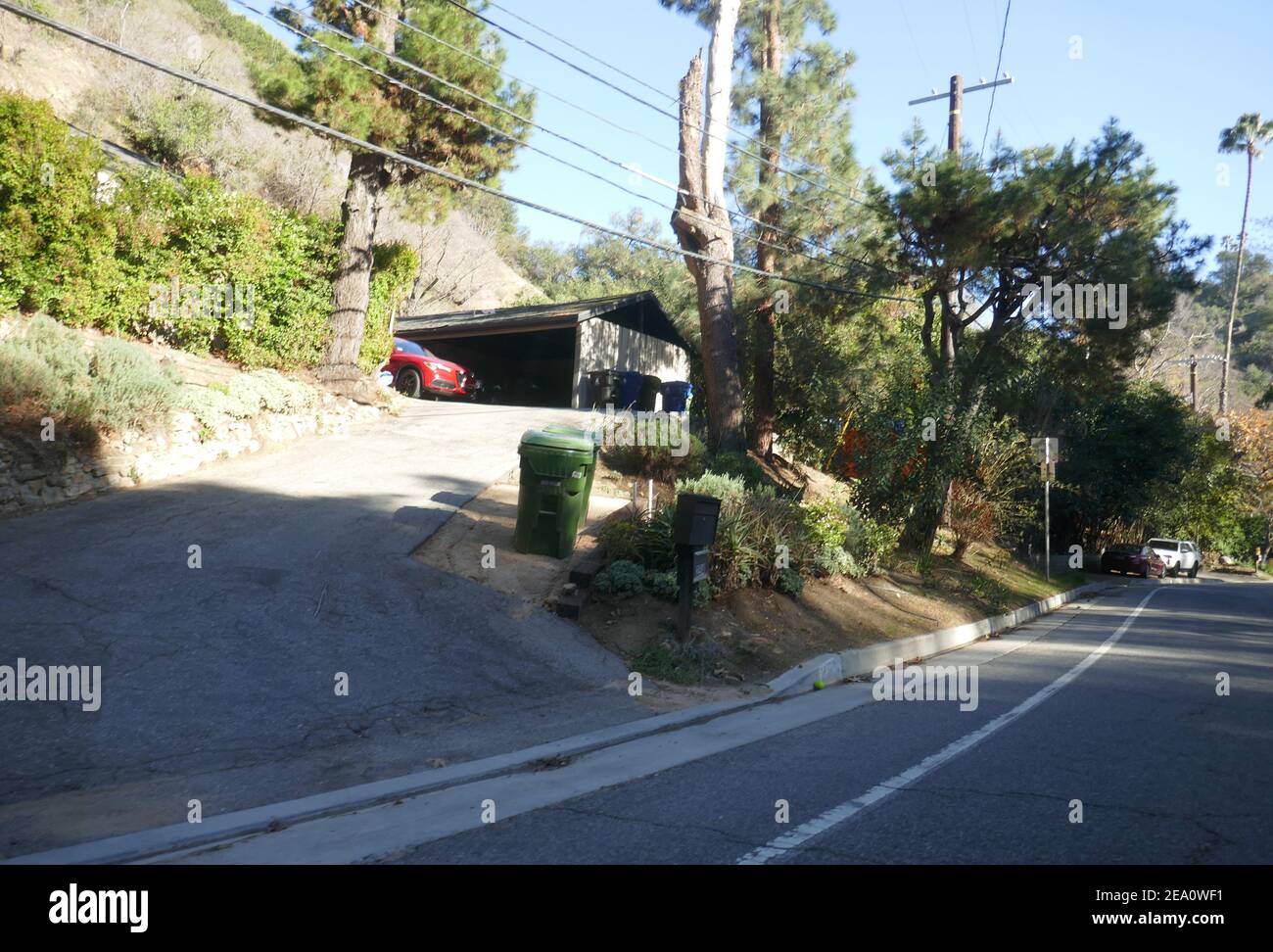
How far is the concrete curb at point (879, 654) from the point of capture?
9.51m

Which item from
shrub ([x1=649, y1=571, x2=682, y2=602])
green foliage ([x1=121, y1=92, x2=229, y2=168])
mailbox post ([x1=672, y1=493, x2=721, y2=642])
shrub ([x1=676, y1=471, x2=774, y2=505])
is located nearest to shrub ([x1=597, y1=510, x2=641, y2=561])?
shrub ([x1=649, y1=571, x2=682, y2=602])

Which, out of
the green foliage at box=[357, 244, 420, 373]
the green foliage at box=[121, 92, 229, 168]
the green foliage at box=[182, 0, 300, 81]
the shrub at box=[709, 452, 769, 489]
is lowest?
the shrub at box=[709, 452, 769, 489]

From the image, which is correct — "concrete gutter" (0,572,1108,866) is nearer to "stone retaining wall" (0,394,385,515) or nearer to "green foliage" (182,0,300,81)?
"stone retaining wall" (0,394,385,515)

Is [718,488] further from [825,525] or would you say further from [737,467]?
[737,467]

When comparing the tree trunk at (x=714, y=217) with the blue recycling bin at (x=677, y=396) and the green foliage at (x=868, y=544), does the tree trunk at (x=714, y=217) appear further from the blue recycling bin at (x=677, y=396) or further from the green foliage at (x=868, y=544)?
the blue recycling bin at (x=677, y=396)

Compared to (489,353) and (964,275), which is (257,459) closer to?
(964,275)

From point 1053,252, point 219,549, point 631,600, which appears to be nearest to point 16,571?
point 219,549

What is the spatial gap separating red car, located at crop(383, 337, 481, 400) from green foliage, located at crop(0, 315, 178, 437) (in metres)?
12.4

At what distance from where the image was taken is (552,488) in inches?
432

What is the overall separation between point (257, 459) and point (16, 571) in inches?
227

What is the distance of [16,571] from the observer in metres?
8.88

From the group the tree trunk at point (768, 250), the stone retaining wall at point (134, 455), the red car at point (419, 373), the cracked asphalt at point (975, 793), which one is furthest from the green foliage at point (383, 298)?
the cracked asphalt at point (975, 793)

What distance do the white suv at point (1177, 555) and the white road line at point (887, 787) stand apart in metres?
30.7

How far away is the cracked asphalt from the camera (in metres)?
4.67
